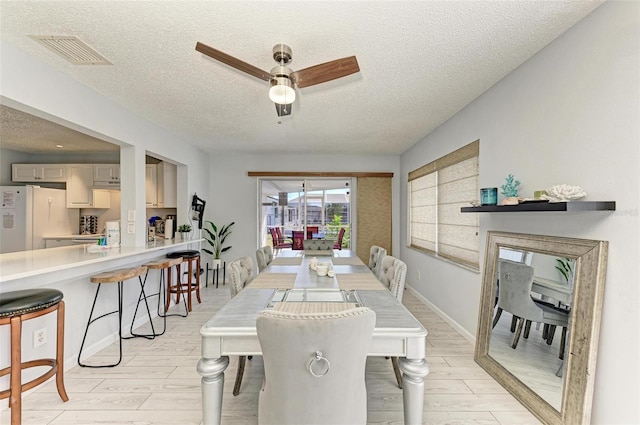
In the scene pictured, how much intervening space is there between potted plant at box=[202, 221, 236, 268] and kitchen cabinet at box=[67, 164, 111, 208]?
1804mm

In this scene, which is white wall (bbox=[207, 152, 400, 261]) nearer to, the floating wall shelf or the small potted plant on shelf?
the small potted plant on shelf

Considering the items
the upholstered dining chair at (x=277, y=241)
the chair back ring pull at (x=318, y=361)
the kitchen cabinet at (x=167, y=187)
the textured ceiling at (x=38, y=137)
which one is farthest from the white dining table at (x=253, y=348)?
the upholstered dining chair at (x=277, y=241)

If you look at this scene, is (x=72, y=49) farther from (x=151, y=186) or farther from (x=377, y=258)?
(x=151, y=186)

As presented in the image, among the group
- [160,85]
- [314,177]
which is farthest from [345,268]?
[314,177]

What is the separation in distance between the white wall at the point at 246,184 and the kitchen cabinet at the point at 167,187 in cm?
96

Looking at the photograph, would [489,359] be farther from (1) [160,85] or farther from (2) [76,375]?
(1) [160,85]

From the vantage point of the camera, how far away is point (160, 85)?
2.78 m

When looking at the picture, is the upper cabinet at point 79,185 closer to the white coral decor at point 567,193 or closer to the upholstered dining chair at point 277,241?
the upholstered dining chair at point 277,241

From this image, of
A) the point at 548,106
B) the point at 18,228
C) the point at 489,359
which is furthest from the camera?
the point at 18,228

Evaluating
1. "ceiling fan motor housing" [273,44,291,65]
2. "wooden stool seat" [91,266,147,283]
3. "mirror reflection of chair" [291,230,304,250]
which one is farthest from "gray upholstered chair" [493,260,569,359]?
"mirror reflection of chair" [291,230,304,250]

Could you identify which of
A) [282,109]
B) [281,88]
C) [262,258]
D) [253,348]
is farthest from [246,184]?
[253,348]

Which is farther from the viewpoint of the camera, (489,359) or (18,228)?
(18,228)

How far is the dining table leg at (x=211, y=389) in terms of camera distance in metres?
1.51

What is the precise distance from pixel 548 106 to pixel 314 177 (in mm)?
4225
